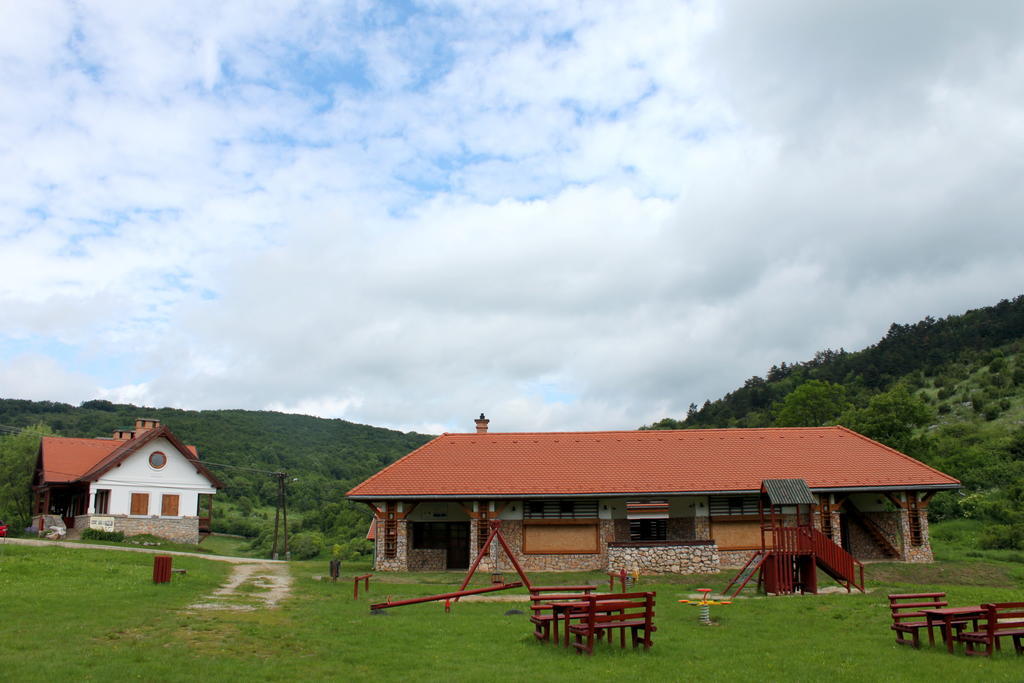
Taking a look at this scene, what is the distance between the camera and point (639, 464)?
29.6 m

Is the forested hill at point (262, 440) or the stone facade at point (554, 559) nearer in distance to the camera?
the stone facade at point (554, 559)

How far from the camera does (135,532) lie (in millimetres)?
35781

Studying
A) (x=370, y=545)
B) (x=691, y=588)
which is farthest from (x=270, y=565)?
(x=691, y=588)

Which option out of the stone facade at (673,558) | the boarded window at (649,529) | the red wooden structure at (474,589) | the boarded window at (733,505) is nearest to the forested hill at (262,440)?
the boarded window at (649,529)

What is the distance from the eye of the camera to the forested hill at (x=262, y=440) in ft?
213

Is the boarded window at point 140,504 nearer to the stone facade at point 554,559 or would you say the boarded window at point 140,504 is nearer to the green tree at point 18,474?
the green tree at point 18,474

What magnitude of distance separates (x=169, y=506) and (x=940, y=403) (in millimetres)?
55939

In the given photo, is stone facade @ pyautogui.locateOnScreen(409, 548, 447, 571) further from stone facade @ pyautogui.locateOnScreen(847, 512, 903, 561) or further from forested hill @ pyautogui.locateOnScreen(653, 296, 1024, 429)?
forested hill @ pyautogui.locateOnScreen(653, 296, 1024, 429)

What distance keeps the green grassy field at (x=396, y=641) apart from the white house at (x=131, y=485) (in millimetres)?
16707

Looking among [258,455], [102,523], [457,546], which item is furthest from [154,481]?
[258,455]

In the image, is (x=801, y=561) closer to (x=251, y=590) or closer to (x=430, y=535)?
(x=430, y=535)

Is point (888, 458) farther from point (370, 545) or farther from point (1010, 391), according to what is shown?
point (1010, 391)

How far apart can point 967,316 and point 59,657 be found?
312 feet

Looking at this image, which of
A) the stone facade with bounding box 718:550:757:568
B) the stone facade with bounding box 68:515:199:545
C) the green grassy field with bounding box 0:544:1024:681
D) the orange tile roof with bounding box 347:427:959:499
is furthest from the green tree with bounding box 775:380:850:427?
the stone facade with bounding box 68:515:199:545
